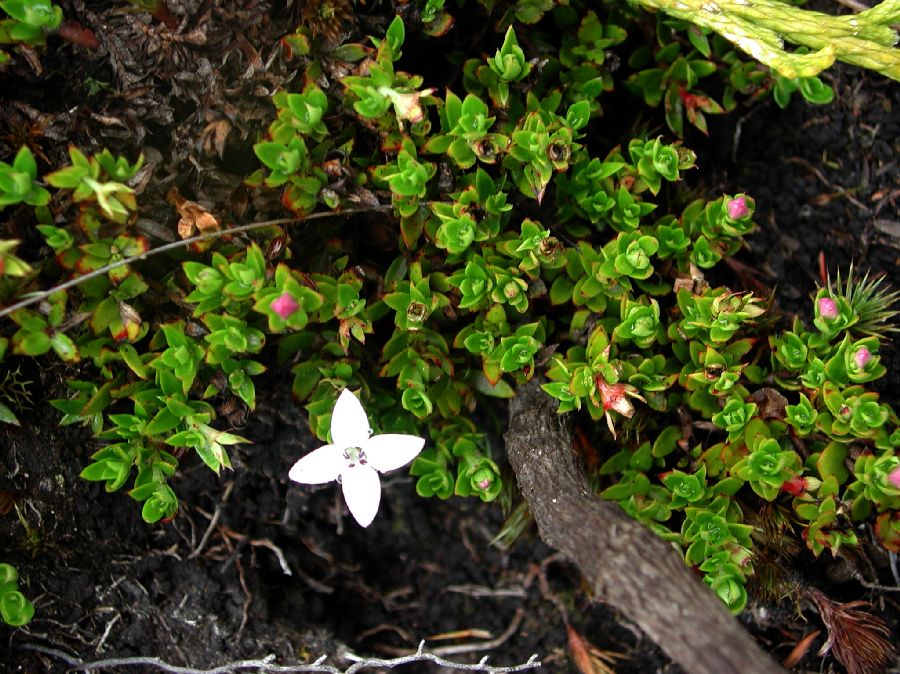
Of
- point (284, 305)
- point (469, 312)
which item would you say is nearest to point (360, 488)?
point (284, 305)

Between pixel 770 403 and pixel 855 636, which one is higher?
pixel 770 403

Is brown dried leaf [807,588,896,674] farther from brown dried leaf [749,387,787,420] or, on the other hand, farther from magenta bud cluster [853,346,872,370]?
magenta bud cluster [853,346,872,370]

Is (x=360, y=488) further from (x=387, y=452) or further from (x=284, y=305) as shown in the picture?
(x=284, y=305)

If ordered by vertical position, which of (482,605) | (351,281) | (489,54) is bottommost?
(482,605)

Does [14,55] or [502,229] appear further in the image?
[502,229]

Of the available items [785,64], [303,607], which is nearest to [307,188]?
[785,64]

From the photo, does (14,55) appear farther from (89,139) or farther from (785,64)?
(785,64)

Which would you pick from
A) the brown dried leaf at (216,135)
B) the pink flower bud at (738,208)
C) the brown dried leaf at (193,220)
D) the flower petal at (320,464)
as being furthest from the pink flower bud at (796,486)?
the brown dried leaf at (216,135)

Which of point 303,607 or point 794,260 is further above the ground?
point 794,260
